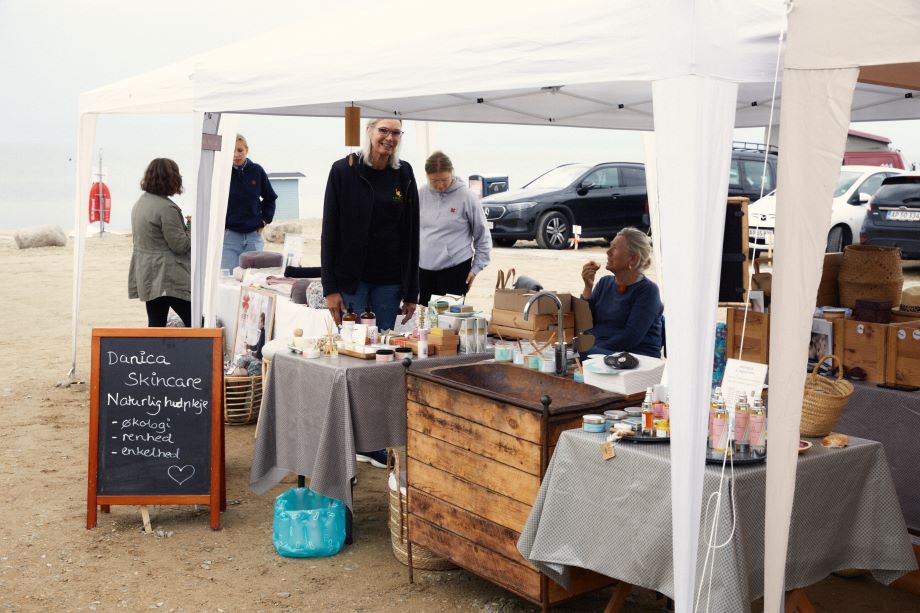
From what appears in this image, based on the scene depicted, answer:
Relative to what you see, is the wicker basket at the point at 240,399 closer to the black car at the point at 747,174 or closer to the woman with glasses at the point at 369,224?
the woman with glasses at the point at 369,224

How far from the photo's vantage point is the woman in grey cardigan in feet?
22.3

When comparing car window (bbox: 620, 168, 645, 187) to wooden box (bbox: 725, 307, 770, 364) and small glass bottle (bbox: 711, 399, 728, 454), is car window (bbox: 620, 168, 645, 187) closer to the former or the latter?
wooden box (bbox: 725, 307, 770, 364)

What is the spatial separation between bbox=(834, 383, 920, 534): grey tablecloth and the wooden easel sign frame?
2.78 m

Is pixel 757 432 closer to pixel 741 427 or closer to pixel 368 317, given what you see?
pixel 741 427

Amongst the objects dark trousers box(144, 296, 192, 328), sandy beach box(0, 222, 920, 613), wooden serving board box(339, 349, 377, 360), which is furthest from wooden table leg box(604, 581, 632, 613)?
dark trousers box(144, 296, 192, 328)

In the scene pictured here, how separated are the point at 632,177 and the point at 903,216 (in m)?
4.71

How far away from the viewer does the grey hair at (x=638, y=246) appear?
17.6ft

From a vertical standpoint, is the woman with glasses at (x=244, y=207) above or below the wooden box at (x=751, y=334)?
above

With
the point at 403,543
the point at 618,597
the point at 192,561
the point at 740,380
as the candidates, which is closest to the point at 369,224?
the point at 403,543

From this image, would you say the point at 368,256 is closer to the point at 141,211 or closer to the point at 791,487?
the point at 141,211

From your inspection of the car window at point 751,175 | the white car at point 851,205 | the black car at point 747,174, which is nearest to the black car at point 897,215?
the white car at point 851,205

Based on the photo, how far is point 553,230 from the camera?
636 inches

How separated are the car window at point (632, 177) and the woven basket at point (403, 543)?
1267 cm

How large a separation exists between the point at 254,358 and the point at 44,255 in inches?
491
